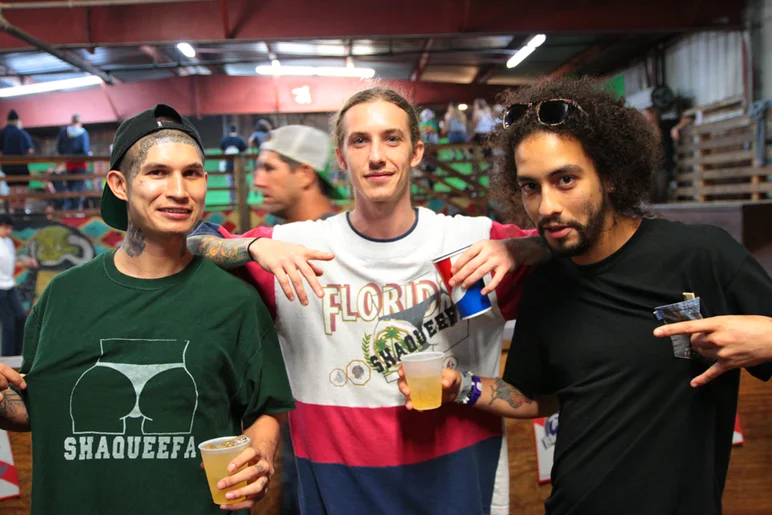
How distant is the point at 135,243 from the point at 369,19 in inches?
401

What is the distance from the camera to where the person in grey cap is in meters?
3.44

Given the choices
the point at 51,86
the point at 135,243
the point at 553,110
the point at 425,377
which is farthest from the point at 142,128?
the point at 51,86

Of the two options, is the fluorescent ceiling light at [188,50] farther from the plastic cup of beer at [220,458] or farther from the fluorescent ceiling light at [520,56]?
the plastic cup of beer at [220,458]

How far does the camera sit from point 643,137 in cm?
201

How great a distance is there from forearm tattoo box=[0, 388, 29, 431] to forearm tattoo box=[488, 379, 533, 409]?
4.47 feet

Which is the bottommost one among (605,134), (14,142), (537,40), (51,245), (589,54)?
(51,245)

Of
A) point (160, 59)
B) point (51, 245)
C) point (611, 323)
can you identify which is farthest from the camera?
point (160, 59)

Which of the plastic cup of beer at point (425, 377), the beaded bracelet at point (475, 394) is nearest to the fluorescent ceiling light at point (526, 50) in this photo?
the beaded bracelet at point (475, 394)

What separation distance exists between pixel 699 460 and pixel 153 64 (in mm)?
17471

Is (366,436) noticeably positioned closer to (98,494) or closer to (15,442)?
(98,494)

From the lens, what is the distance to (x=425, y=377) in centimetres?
178

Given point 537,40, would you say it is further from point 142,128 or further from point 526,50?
point 142,128

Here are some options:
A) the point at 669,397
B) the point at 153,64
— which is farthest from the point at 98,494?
the point at 153,64

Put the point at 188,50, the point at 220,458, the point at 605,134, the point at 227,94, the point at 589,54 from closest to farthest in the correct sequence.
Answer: the point at 220,458, the point at 605,134, the point at 188,50, the point at 589,54, the point at 227,94
